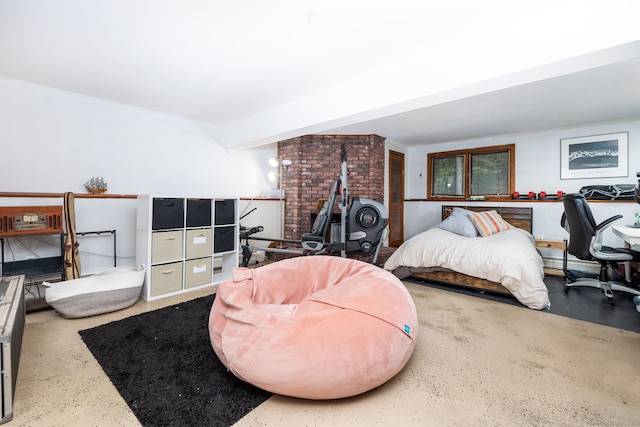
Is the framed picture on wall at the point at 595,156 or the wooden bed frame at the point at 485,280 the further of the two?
the framed picture on wall at the point at 595,156

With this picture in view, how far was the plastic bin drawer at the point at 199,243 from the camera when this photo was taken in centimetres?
324

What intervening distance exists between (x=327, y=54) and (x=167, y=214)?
88.5 inches

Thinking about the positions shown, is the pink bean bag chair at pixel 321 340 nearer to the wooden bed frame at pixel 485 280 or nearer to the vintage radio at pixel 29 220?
the wooden bed frame at pixel 485 280

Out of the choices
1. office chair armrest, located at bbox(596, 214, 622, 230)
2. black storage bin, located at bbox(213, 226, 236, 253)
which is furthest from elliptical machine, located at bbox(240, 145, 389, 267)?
office chair armrest, located at bbox(596, 214, 622, 230)

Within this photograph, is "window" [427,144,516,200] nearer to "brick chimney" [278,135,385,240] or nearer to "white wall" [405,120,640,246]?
"white wall" [405,120,640,246]

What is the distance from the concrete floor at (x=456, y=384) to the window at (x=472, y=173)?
3.27 meters

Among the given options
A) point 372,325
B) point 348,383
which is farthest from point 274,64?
point 348,383

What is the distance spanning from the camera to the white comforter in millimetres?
2814

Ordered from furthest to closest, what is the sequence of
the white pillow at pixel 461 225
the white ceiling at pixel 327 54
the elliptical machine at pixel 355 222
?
1. the white pillow at pixel 461 225
2. the elliptical machine at pixel 355 222
3. the white ceiling at pixel 327 54

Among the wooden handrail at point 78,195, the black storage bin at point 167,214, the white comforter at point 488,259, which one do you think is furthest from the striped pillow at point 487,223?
the wooden handrail at point 78,195

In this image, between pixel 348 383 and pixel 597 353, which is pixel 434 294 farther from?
pixel 348 383

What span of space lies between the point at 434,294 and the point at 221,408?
2.54 m

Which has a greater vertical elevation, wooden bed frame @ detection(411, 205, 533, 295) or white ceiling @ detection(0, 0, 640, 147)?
white ceiling @ detection(0, 0, 640, 147)

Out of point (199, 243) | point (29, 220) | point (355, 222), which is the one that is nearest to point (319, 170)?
point (355, 222)
